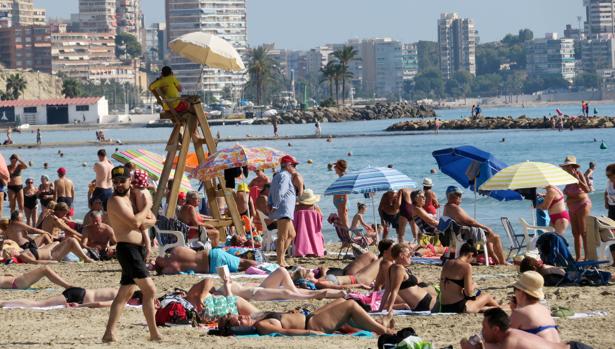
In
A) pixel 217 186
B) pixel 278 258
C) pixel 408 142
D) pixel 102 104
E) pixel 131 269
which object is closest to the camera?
pixel 131 269

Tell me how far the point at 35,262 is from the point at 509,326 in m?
A: 8.39

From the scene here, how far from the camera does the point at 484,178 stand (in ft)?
54.0

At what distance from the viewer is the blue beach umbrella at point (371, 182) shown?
16.0m

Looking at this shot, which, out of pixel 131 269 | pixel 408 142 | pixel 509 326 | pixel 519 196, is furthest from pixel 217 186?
pixel 408 142

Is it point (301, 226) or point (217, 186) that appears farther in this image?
point (217, 186)

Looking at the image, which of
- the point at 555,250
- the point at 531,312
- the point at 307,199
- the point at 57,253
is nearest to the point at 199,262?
the point at 307,199

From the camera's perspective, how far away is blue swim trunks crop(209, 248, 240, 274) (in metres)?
13.5

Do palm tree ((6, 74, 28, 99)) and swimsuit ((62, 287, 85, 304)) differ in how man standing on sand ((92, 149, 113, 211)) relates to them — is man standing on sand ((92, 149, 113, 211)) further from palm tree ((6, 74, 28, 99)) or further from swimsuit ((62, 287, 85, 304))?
palm tree ((6, 74, 28, 99))

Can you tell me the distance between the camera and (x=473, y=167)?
16.6 metres

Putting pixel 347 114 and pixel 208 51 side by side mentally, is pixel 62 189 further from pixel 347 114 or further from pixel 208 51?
pixel 347 114

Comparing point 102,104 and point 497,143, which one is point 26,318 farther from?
point 102,104

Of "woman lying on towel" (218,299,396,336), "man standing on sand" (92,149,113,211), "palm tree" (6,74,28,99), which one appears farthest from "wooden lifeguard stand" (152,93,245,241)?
"palm tree" (6,74,28,99)

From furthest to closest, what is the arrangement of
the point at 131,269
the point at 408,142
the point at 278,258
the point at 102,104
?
1. the point at 102,104
2. the point at 408,142
3. the point at 278,258
4. the point at 131,269

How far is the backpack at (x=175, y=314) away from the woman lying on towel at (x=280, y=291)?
110 centimetres
